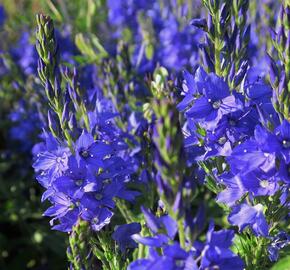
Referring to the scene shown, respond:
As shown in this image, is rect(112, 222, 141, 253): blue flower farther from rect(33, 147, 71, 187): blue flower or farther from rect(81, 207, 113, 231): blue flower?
rect(33, 147, 71, 187): blue flower

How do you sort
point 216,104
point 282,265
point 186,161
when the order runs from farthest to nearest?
1. point 216,104
2. point 282,265
3. point 186,161

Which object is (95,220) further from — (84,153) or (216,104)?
(216,104)

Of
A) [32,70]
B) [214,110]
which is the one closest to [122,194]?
[214,110]

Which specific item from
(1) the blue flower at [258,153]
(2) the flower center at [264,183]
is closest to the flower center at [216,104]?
(1) the blue flower at [258,153]

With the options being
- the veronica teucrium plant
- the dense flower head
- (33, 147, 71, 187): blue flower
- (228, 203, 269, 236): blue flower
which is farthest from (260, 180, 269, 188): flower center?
(33, 147, 71, 187): blue flower

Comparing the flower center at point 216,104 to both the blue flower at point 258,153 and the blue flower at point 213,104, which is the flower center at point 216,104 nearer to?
the blue flower at point 213,104

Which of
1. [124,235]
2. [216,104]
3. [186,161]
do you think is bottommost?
[124,235]

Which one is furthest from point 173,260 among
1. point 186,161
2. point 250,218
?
point 250,218

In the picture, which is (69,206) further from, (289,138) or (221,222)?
(221,222)

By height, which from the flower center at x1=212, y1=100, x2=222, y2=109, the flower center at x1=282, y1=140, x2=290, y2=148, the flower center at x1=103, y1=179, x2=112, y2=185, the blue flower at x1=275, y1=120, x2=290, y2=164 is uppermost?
the flower center at x1=212, y1=100, x2=222, y2=109
